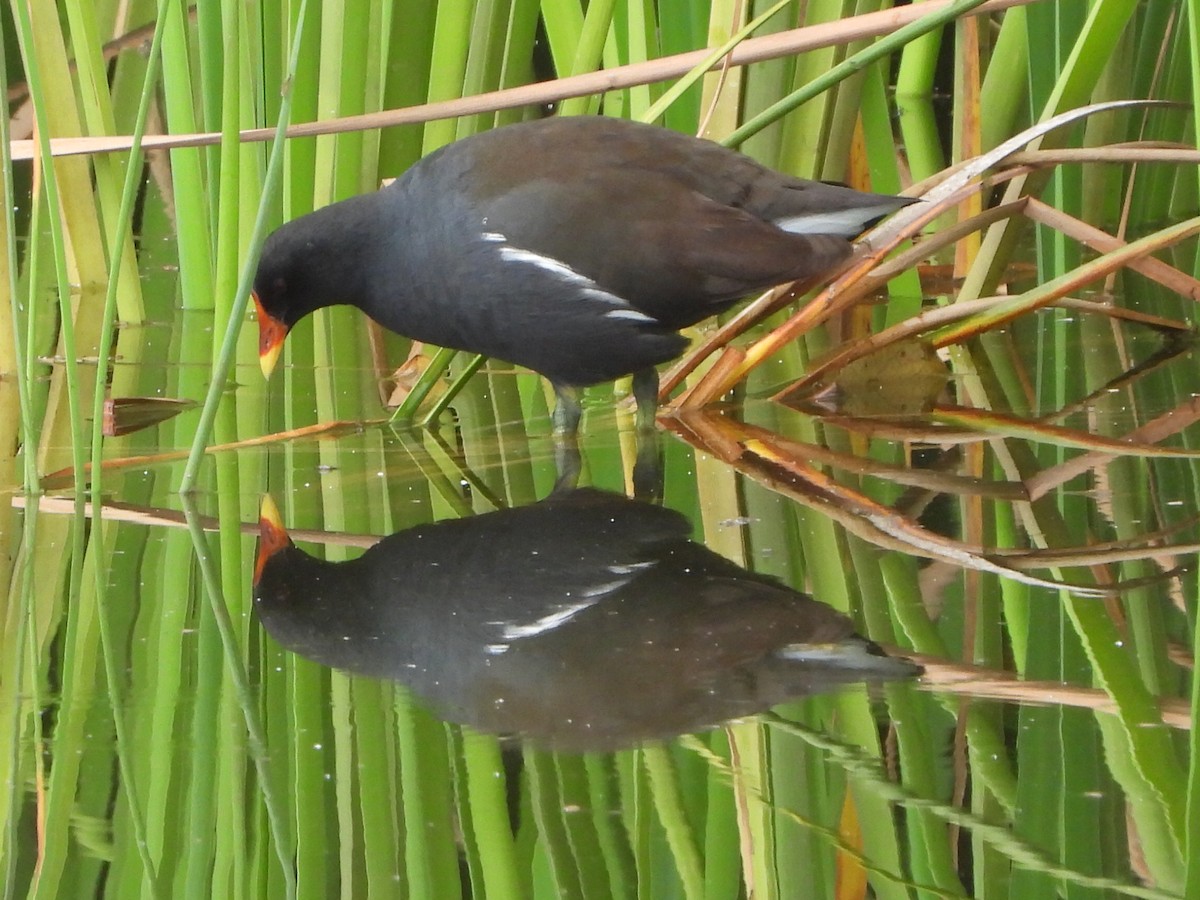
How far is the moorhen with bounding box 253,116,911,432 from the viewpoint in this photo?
7.22 feet

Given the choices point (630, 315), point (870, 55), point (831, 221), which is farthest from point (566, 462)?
point (870, 55)

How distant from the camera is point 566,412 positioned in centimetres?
236

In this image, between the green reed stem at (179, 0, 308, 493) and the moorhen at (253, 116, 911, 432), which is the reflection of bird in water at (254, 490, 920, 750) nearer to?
the green reed stem at (179, 0, 308, 493)

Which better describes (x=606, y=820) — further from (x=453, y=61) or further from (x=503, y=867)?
(x=453, y=61)

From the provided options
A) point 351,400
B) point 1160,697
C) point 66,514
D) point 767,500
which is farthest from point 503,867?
point 351,400

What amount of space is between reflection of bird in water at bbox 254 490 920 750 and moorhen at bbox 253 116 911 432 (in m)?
0.45

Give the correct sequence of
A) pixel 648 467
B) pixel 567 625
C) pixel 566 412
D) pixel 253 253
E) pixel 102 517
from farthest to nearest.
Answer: pixel 566 412
pixel 648 467
pixel 102 517
pixel 253 253
pixel 567 625

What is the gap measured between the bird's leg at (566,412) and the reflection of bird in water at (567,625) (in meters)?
0.49

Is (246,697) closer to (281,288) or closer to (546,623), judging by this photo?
(546,623)

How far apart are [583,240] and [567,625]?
0.87 meters

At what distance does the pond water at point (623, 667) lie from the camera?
109 cm

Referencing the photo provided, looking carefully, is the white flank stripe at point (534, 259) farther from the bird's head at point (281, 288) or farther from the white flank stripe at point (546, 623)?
the white flank stripe at point (546, 623)

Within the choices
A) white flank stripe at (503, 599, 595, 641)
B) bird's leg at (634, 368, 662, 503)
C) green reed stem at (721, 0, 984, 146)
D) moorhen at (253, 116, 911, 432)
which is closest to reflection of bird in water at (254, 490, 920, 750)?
white flank stripe at (503, 599, 595, 641)

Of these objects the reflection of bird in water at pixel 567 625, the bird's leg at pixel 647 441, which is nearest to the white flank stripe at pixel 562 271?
the bird's leg at pixel 647 441
